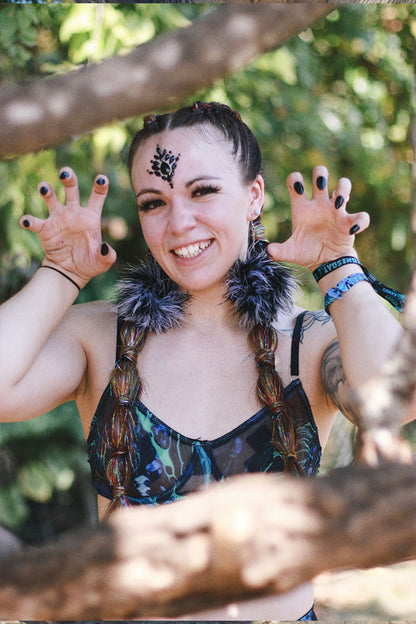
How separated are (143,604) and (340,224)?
0.66 meters

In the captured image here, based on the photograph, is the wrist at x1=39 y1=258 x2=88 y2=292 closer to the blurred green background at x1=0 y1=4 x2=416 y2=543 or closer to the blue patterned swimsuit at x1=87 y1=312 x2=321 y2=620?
the blue patterned swimsuit at x1=87 y1=312 x2=321 y2=620

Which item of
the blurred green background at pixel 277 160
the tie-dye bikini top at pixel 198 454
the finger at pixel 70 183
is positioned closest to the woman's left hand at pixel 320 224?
the tie-dye bikini top at pixel 198 454

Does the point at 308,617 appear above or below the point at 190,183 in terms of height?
below

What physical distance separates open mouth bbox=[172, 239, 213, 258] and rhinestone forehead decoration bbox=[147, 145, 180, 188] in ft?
0.31

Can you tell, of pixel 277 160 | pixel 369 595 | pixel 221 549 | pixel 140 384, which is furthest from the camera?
pixel 277 160

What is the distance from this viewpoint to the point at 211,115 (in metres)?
1.07

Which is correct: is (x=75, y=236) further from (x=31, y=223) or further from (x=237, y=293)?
(x=237, y=293)

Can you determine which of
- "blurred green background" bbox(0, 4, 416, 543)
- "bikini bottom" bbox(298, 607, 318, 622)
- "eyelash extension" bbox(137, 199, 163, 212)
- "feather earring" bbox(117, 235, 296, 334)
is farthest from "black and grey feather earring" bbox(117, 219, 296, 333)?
"blurred green background" bbox(0, 4, 416, 543)

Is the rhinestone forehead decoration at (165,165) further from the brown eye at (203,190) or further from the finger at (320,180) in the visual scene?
the finger at (320,180)

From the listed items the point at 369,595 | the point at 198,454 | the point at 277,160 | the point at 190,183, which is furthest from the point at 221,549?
the point at 277,160

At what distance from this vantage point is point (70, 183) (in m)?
1.02

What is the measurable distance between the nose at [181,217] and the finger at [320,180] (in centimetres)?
19

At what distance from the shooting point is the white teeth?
1059 millimetres

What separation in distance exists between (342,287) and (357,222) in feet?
0.32
